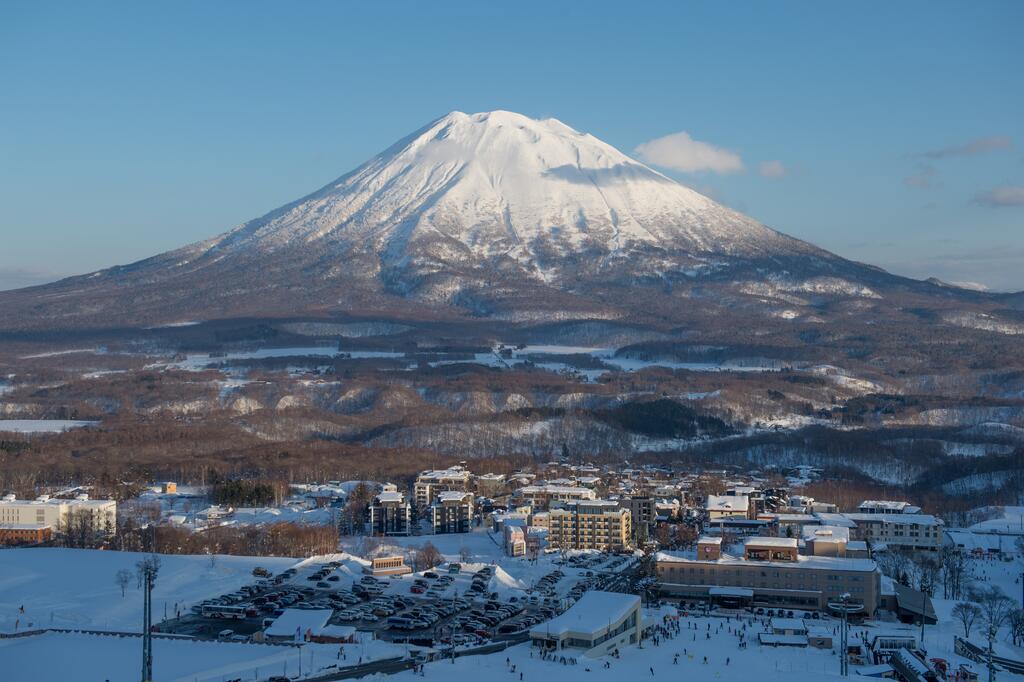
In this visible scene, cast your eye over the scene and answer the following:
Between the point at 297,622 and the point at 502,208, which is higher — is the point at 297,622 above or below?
below

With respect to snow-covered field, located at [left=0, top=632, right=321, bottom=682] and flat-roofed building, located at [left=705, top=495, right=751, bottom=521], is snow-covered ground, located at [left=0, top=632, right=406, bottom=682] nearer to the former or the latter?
snow-covered field, located at [left=0, top=632, right=321, bottom=682]

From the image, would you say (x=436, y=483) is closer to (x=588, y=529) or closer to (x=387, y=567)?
(x=588, y=529)

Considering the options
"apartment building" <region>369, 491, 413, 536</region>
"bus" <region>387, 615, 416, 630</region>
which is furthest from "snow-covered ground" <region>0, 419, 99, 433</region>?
"bus" <region>387, 615, 416, 630</region>

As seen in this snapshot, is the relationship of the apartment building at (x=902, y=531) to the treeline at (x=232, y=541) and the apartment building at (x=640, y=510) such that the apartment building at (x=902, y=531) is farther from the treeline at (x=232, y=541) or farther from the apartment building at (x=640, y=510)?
the treeline at (x=232, y=541)

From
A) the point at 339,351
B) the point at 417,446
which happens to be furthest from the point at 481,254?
the point at 417,446

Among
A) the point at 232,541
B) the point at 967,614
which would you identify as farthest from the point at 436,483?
the point at 967,614

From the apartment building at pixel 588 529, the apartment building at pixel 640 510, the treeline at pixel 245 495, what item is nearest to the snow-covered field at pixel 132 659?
the apartment building at pixel 588 529
